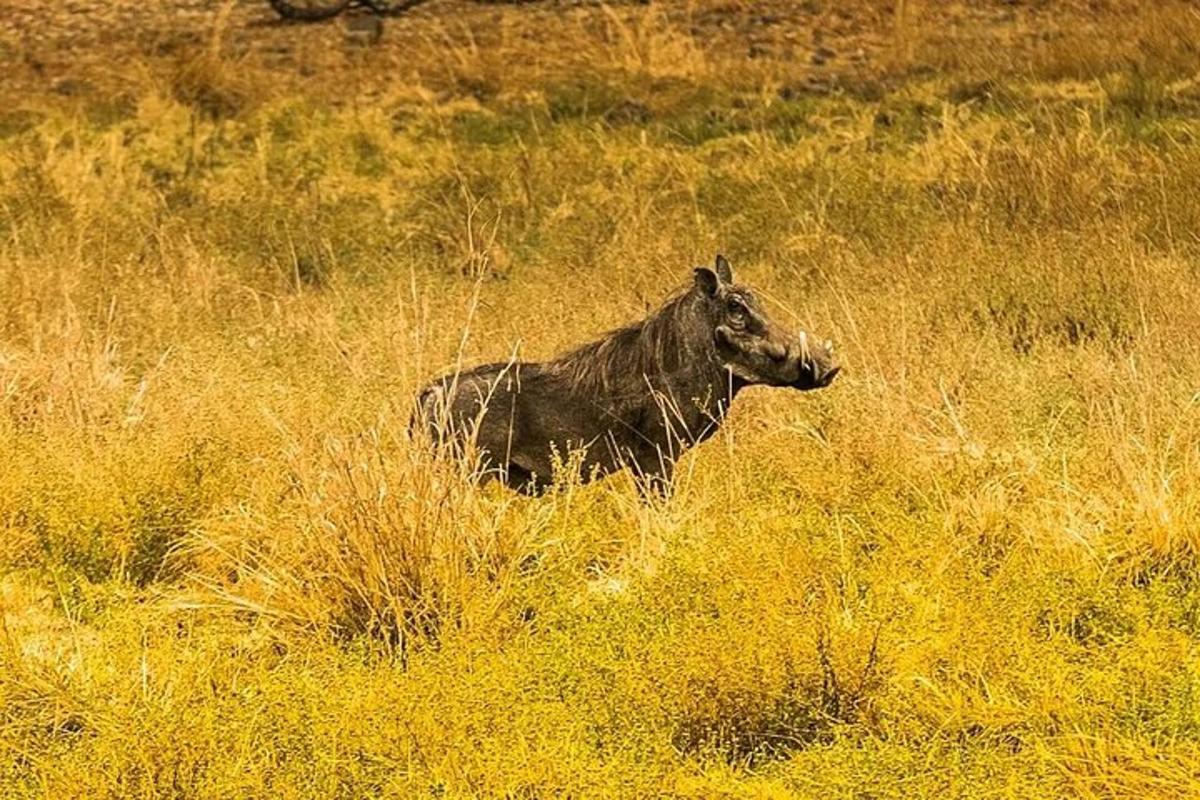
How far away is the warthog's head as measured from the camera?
4.94m

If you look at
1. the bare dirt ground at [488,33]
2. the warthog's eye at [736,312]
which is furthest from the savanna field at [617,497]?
the bare dirt ground at [488,33]

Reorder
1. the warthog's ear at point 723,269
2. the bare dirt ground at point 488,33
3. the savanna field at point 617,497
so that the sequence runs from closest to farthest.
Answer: the savanna field at point 617,497 → the warthog's ear at point 723,269 → the bare dirt ground at point 488,33

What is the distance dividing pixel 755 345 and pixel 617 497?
22.3 inches

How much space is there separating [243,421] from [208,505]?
620mm

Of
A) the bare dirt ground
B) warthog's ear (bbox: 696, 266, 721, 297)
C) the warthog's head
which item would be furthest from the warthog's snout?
the bare dirt ground

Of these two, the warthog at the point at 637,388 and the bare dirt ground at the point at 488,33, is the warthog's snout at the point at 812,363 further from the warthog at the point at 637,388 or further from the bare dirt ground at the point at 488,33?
the bare dirt ground at the point at 488,33

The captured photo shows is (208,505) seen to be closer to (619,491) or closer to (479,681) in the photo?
(619,491)

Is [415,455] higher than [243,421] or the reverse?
higher

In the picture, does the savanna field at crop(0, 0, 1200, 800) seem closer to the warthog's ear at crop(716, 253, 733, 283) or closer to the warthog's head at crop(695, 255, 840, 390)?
the warthog's head at crop(695, 255, 840, 390)

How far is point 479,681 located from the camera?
13.1ft

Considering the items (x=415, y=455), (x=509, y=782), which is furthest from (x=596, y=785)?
(x=415, y=455)

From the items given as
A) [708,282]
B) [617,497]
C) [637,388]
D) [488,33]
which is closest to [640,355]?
[637,388]

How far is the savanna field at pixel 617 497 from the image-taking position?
3.81 m

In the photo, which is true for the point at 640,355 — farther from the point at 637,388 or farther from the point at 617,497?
the point at 617,497
